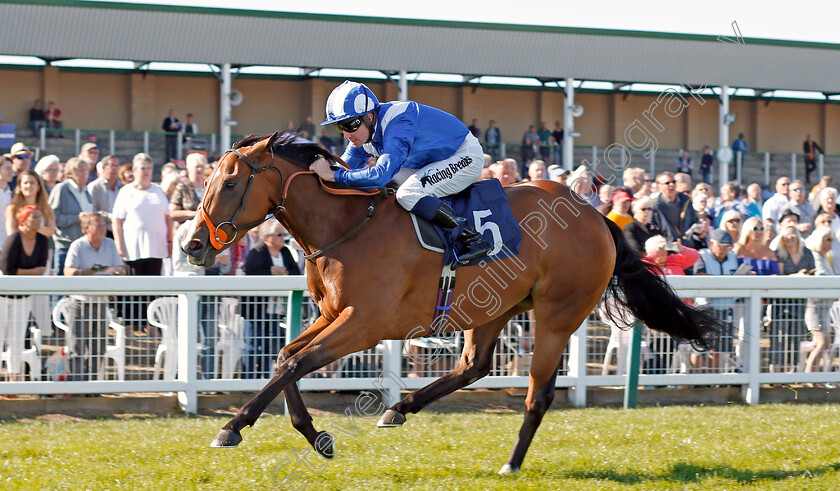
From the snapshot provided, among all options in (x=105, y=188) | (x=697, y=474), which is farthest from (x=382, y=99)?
(x=697, y=474)

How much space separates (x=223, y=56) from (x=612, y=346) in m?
14.2

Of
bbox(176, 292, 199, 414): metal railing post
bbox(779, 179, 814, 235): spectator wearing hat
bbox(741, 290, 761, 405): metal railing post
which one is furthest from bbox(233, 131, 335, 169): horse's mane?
bbox(779, 179, 814, 235): spectator wearing hat

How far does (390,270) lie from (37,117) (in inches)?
631

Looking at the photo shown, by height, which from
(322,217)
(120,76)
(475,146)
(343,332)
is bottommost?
(343,332)

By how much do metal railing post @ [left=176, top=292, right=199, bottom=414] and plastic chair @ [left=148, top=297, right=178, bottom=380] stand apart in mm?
44

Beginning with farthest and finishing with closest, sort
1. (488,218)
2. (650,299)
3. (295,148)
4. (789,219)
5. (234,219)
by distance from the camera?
(789,219)
(650,299)
(488,218)
(295,148)
(234,219)

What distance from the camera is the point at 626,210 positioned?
24.6 ft

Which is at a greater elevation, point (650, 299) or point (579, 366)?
point (650, 299)

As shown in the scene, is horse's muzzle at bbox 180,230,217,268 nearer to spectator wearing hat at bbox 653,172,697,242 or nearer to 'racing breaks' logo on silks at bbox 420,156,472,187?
'racing breaks' logo on silks at bbox 420,156,472,187

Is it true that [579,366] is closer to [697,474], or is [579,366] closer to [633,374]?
[633,374]

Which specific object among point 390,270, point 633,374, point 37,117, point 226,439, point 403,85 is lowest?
point 633,374

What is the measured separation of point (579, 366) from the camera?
22.4 ft

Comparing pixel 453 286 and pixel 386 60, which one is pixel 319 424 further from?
pixel 386 60

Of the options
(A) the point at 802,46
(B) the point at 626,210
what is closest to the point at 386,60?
(A) the point at 802,46
